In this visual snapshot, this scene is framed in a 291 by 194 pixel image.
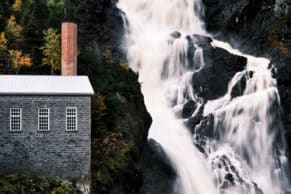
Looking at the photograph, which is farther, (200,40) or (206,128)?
(200,40)

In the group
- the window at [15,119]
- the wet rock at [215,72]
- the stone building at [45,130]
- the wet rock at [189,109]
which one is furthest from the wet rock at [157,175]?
the window at [15,119]

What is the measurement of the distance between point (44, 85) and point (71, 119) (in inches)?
96.1

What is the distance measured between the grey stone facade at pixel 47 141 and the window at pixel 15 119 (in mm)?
167

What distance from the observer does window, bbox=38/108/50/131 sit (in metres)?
39.5

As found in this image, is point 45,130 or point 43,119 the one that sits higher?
point 43,119

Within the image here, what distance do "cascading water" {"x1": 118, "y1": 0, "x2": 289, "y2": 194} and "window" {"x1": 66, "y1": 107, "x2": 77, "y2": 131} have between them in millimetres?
12768

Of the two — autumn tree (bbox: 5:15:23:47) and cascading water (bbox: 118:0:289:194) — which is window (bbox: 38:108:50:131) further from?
cascading water (bbox: 118:0:289:194)

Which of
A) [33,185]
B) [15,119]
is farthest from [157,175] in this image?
[33,185]

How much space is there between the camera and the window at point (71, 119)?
3978cm

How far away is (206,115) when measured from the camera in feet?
194

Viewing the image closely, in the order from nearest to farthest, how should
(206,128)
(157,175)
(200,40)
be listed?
(157,175)
(206,128)
(200,40)

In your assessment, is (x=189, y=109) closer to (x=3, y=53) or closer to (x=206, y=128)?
(x=206, y=128)

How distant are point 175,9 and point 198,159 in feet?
70.6

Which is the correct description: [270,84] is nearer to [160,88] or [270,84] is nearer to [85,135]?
[160,88]
